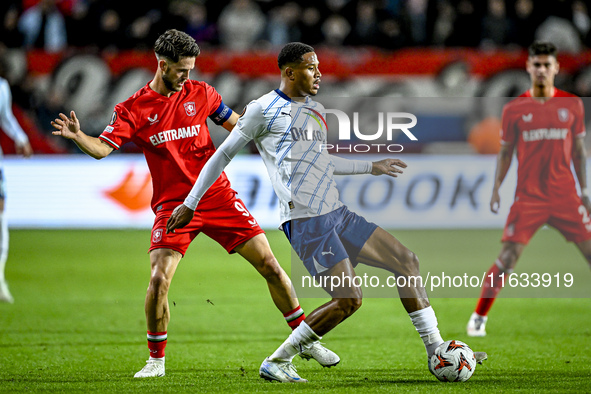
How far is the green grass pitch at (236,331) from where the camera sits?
16.8 ft

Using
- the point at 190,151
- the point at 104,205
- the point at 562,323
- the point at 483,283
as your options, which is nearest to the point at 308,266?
the point at 190,151

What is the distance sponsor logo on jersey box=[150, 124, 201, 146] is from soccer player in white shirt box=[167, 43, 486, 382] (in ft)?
2.19

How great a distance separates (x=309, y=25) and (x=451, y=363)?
1129cm

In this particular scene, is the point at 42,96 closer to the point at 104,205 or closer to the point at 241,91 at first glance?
the point at 104,205

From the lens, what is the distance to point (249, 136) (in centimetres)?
503

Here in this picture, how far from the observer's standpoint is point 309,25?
605 inches

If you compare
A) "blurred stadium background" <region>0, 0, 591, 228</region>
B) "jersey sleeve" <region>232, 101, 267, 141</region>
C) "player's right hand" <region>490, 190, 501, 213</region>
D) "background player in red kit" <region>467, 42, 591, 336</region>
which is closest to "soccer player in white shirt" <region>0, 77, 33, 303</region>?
"jersey sleeve" <region>232, 101, 267, 141</region>

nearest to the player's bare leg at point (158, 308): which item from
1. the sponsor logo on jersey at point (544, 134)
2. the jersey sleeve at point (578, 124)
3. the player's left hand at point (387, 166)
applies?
the player's left hand at point (387, 166)

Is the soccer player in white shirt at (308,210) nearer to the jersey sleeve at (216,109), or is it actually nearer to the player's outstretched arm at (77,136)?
the player's outstretched arm at (77,136)

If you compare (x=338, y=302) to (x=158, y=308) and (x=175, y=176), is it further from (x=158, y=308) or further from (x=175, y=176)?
(x=175, y=176)

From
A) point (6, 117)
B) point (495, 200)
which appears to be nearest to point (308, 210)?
point (495, 200)

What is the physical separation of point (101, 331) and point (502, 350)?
3394 mm

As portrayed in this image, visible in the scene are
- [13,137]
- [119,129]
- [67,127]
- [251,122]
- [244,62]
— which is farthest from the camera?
[244,62]

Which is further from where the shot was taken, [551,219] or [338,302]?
[551,219]
